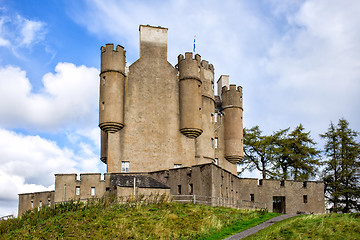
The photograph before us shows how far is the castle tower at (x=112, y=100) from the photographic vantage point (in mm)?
42438

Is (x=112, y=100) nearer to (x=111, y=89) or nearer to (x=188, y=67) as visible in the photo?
(x=111, y=89)

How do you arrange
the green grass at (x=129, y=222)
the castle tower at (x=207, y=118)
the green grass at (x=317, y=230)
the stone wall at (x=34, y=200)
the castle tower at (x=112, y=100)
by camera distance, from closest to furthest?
the green grass at (x=317, y=230), the green grass at (x=129, y=222), the castle tower at (x=112, y=100), the stone wall at (x=34, y=200), the castle tower at (x=207, y=118)

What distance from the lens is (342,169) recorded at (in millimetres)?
47938

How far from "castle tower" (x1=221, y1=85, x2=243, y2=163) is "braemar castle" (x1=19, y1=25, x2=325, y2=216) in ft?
9.08

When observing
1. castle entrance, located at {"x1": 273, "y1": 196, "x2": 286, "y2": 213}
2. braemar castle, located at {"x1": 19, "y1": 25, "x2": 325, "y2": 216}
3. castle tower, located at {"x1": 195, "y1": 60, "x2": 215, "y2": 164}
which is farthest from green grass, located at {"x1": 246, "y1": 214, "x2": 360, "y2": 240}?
castle tower, located at {"x1": 195, "y1": 60, "x2": 215, "y2": 164}

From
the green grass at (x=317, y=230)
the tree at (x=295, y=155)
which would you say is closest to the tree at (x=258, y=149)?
the tree at (x=295, y=155)

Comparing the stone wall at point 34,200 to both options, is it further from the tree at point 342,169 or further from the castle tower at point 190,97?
the tree at point 342,169

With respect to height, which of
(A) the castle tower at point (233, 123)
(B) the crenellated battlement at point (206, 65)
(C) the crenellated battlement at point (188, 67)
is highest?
(B) the crenellated battlement at point (206, 65)

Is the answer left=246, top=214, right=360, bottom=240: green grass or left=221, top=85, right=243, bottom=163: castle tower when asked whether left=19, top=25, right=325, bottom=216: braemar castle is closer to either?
left=221, top=85, right=243, bottom=163: castle tower

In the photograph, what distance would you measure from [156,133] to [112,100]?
19.2ft

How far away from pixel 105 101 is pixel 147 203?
51.3 ft

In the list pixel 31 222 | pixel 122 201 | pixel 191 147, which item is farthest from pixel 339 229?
pixel 191 147

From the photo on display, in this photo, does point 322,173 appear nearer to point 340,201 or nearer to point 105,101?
point 340,201

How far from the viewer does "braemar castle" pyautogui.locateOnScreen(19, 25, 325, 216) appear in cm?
4062
